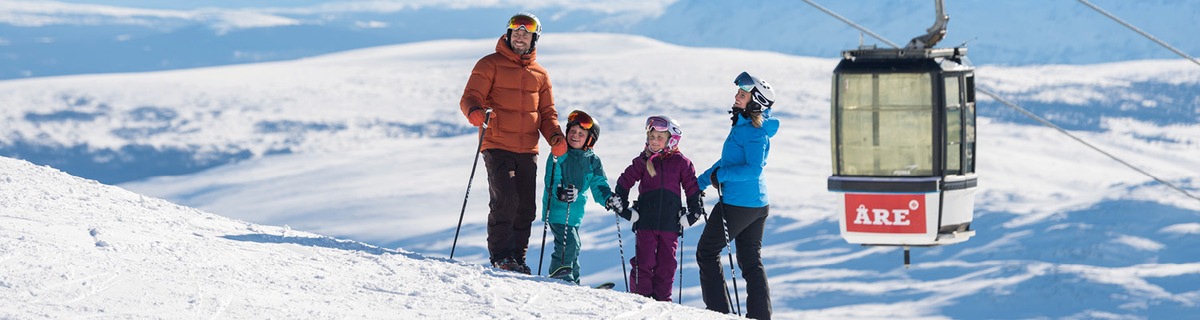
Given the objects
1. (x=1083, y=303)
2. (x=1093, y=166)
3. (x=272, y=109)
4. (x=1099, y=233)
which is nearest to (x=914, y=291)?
(x=1083, y=303)

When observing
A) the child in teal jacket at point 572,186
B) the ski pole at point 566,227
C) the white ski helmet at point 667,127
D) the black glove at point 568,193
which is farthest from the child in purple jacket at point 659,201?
the ski pole at point 566,227

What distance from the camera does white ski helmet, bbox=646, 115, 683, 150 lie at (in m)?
8.71

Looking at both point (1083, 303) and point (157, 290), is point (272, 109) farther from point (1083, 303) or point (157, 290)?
point (157, 290)

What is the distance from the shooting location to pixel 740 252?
8.88 meters

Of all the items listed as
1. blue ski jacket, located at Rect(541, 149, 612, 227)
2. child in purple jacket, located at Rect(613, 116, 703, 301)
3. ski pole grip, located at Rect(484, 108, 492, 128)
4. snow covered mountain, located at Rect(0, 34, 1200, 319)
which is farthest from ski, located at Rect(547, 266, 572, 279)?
snow covered mountain, located at Rect(0, 34, 1200, 319)

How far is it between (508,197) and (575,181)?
0.54 m

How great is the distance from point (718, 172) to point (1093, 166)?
133620mm

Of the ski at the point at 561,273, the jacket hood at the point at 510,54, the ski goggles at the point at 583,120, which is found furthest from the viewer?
the ski at the point at 561,273

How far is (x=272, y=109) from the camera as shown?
156625mm

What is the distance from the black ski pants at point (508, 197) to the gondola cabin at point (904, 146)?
172 inches

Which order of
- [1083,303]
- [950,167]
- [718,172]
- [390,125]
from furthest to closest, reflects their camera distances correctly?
[390,125], [1083,303], [950,167], [718,172]

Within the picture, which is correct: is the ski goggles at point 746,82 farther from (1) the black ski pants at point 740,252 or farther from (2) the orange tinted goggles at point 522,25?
(2) the orange tinted goggles at point 522,25

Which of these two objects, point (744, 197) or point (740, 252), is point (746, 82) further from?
point (740, 252)

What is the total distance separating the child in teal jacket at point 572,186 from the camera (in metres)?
9.30
